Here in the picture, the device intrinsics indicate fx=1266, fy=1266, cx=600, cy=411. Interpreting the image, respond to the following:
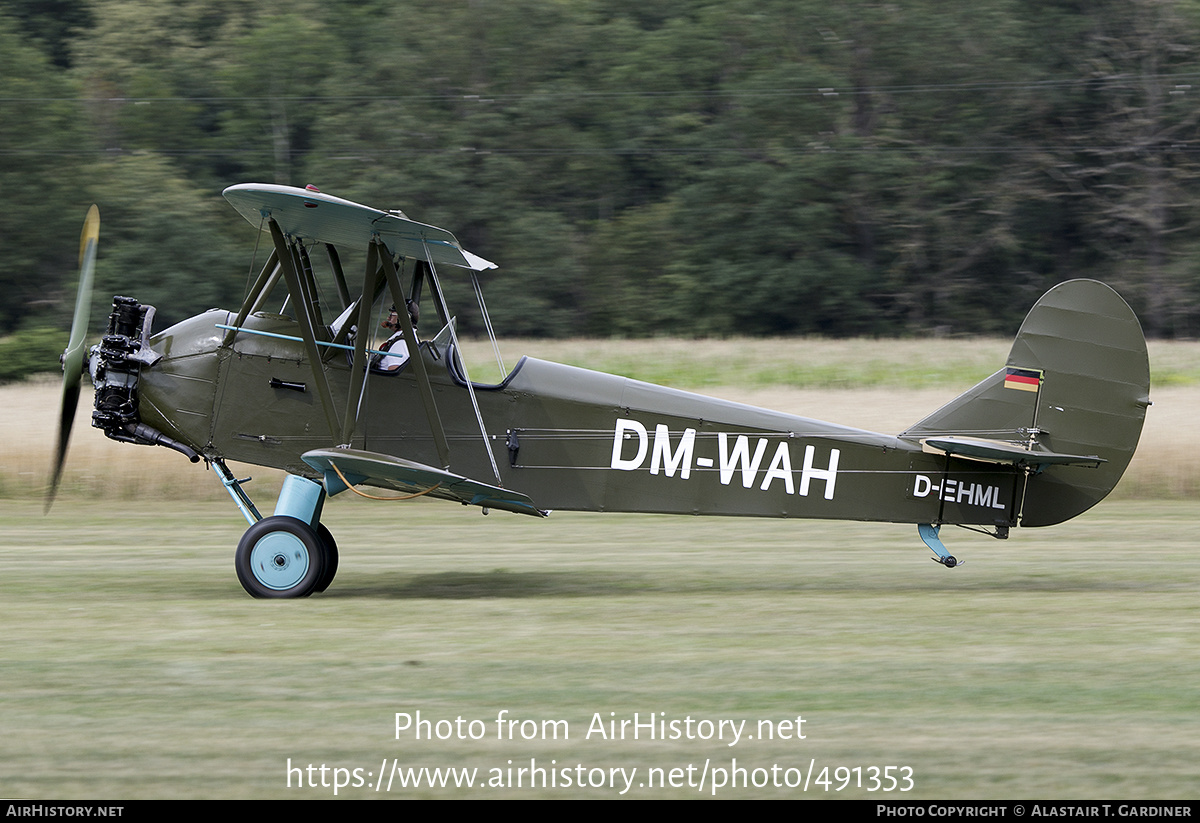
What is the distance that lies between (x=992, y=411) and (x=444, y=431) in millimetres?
3857

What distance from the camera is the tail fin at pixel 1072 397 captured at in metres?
8.66

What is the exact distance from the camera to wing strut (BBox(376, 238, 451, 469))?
8.32 metres

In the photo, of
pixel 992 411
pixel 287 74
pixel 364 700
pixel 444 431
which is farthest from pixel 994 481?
pixel 287 74

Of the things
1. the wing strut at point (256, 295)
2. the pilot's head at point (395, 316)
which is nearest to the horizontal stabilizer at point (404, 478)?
the pilot's head at point (395, 316)

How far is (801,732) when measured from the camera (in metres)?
5.42

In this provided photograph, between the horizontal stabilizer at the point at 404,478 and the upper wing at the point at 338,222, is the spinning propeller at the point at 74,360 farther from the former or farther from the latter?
the horizontal stabilizer at the point at 404,478

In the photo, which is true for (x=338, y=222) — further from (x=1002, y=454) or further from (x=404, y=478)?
(x=1002, y=454)

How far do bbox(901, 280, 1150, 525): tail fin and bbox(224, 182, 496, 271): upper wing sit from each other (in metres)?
3.81

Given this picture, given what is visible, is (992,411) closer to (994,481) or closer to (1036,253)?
(994,481)

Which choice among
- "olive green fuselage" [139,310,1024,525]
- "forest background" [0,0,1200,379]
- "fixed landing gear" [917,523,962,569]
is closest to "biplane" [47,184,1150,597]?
"olive green fuselage" [139,310,1024,525]

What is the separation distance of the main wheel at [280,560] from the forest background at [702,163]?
27.8 m

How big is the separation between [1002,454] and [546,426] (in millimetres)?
3090

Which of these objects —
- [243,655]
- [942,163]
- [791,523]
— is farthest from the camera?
[942,163]

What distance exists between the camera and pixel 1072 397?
8.73 m
